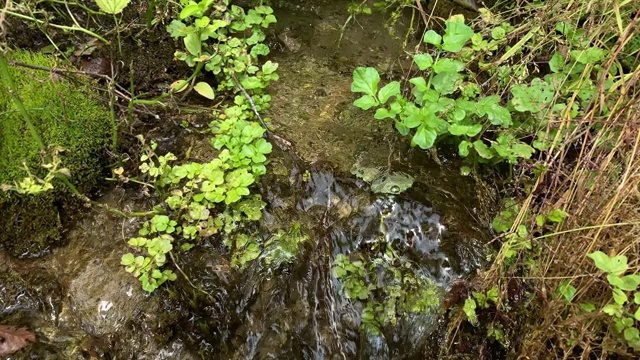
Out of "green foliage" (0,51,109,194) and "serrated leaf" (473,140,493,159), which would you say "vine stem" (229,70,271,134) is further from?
"serrated leaf" (473,140,493,159)

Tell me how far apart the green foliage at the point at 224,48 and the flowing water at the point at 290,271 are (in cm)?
31

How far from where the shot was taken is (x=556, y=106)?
7.61 feet

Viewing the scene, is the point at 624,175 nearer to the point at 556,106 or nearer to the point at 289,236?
the point at 556,106

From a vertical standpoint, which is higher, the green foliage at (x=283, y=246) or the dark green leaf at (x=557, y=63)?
the dark green leaf at (x=557, y=63)

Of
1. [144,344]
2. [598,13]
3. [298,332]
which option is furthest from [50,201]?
[598,13]

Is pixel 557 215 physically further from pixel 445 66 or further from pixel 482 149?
pixel 445 66

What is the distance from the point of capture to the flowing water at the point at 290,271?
6.80ft

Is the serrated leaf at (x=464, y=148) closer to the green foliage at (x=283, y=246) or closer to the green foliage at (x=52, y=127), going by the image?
the green foliage at (x=283, y=246)

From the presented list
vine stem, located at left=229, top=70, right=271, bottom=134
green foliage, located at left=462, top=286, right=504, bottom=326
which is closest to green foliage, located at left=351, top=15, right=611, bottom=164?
vine stem, located at left=229, top=70, right=271, bottom=134

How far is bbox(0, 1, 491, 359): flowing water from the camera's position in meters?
2.07

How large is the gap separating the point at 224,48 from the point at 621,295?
87.7 inches

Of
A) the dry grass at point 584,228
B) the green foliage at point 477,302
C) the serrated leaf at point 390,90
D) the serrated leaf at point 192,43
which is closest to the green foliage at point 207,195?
the serrated leaf at point 192,43

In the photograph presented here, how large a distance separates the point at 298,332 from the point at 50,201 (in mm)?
1349

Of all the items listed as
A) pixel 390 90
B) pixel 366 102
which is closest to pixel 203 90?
pixel 366 102
